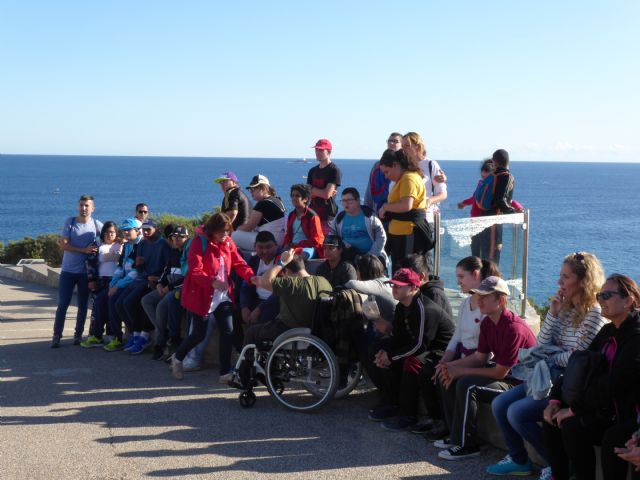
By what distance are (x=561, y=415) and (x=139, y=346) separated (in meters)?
5.89

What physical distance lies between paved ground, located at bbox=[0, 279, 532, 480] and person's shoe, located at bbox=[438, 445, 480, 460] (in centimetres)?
6

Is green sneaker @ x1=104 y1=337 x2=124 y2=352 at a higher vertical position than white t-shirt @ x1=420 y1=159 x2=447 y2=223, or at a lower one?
lower

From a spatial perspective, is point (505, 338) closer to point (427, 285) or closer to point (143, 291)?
point (427, 285)

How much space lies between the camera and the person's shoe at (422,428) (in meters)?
6.41

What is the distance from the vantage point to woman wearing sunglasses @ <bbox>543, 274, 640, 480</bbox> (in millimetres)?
4652

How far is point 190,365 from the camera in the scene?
8.62m

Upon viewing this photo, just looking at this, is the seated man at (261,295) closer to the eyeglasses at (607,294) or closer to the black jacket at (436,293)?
the black jacket at (436,293)

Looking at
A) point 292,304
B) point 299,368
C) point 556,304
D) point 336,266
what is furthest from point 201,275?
point 556,304

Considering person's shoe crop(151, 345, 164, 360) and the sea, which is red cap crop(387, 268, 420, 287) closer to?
the sea

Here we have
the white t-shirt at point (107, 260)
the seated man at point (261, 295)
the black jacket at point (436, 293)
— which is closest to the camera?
the black jacket at point (436, 293)

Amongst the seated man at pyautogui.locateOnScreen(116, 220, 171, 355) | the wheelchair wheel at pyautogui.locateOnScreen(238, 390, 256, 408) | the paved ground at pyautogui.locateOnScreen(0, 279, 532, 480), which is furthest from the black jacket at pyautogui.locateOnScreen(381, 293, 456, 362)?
the seated man at pyautogui.locateOnScreen(116, 220, 171, 355)

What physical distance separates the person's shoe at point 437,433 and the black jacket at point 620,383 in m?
1.60

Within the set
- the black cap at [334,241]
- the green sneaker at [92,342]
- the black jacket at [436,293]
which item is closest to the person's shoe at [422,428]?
the black jacket at [436,293]

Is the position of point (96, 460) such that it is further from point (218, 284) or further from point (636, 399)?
point (636, 399)
